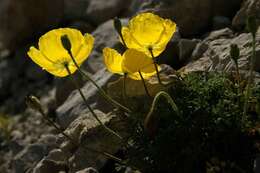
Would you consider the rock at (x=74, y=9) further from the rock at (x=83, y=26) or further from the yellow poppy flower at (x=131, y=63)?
the yellow poppy flower at (x=131, y=63)

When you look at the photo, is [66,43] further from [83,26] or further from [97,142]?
[83,26]

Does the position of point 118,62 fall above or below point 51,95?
above

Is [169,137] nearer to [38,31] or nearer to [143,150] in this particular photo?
[143,150]

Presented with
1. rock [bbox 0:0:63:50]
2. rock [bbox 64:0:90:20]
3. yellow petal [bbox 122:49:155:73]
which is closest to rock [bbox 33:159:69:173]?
yellow petal [bbox 122:49:155:73]

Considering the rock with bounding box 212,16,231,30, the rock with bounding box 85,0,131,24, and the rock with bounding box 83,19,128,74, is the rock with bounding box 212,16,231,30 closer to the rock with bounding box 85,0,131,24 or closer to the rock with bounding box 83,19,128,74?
the rock with bounding box 83,19,128,74

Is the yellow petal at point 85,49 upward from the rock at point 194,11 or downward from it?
upward

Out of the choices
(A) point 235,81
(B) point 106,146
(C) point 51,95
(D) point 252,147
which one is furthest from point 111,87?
(C) point 51,95

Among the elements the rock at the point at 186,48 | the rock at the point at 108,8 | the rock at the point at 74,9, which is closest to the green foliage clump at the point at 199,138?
the rock at the point at 186,48
